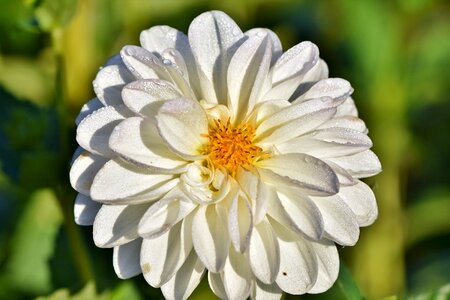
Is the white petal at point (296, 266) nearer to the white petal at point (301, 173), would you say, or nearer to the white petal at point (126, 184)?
the white petal at point (301, 173)

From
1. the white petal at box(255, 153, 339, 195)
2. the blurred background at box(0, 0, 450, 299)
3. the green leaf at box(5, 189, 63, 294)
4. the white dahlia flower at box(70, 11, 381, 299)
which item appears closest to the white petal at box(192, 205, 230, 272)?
the white dahlia flower at box(70, 11, 381, 299)

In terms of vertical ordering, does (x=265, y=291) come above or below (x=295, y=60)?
below

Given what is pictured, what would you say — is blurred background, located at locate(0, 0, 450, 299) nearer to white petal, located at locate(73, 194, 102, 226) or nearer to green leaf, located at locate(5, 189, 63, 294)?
green leaf, located at locate(5, 189, 63, 294)

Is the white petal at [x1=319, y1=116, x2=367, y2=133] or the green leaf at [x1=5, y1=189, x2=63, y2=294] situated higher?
the white petal at [x1=319, y1=116, x2=367, y2=133]

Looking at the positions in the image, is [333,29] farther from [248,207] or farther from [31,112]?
[248,207]

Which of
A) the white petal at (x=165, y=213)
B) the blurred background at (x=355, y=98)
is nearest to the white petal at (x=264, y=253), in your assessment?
the white petal at (x=165, y=213)

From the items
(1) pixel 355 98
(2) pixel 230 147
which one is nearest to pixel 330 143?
(2) pixel 230 147

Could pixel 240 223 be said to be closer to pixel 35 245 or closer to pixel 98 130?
pixel 98 130
